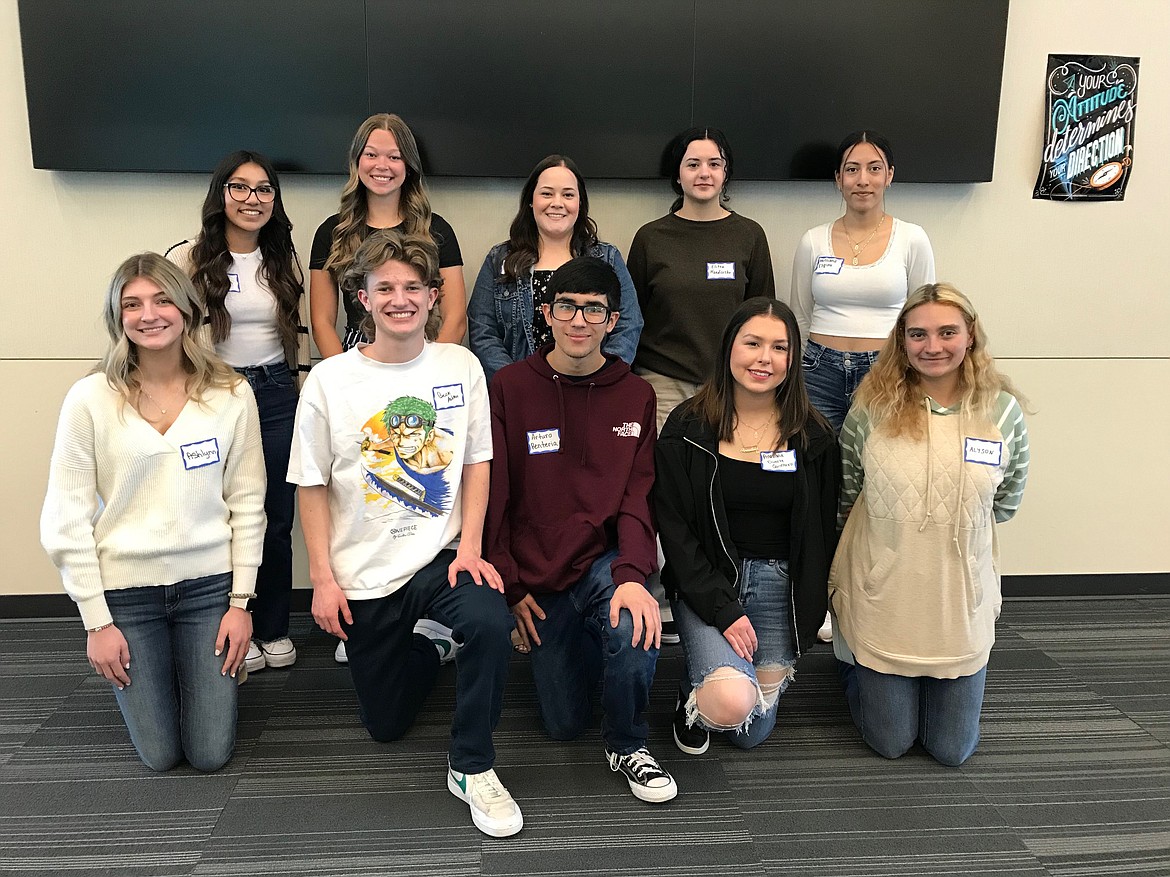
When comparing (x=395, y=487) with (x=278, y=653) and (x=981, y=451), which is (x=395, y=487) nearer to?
(x=278, y=653)

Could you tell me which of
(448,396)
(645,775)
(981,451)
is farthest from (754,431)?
(645,775)

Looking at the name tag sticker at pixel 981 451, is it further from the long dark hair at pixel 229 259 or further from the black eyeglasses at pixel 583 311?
the long dark hair at pixel 229 259

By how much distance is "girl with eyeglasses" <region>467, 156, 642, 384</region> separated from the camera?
9.09 feet

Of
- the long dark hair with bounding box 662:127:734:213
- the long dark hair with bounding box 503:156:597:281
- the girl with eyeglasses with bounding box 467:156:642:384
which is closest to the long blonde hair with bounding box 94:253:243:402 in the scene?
the girl with eyeglasses with bounding box 467:156:642:384

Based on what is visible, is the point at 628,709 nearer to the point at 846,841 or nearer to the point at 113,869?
the point at 846,841

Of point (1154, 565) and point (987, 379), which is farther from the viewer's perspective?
point (1154, 565)

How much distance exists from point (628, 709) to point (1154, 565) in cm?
274

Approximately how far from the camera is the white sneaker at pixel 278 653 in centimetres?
283

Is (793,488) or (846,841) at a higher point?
(793,488)

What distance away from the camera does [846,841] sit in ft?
6.58

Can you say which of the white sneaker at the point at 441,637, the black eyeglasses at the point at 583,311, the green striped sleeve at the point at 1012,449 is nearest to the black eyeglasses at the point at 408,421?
the black eyeglasses at the point at 583,311

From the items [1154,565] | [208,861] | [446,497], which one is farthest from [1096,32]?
[208,861]

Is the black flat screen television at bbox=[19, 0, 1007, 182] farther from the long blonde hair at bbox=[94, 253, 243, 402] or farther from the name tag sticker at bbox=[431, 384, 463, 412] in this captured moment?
the name tag sticker at bbox=[431, 384, 463, 412]

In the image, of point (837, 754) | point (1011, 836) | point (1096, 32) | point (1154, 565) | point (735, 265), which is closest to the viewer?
point (1011, 836)
